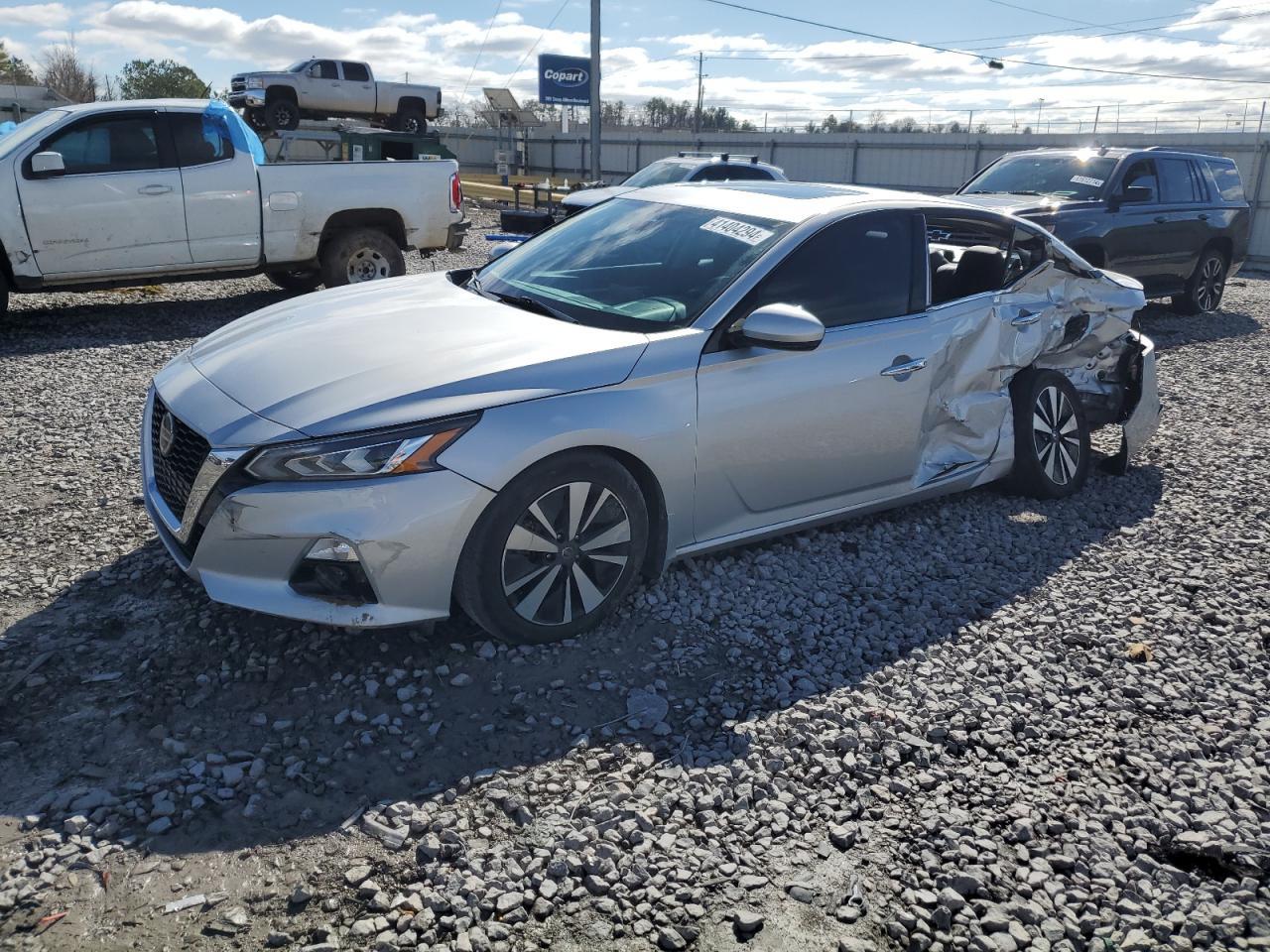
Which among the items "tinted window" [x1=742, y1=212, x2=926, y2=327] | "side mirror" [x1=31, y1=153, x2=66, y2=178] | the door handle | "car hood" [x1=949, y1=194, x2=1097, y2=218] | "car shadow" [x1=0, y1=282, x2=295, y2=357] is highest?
"side mirror" [x1=31, y1=153, x2=66, y2=178]

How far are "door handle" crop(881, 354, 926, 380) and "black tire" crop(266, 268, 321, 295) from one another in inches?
316

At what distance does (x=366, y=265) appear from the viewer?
34.9ft

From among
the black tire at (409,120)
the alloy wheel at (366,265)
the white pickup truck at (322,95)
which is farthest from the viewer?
the black tire at (409,120)

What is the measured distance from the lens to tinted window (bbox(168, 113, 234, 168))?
31.1 feet

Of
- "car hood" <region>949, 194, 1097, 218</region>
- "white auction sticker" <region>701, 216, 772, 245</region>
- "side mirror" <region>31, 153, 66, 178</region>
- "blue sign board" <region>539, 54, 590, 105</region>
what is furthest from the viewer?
"blue sign board" <region>539, 54, 590, 105</region>

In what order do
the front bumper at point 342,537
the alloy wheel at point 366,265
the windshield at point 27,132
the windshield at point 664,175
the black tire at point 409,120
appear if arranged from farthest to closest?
1. the black tire at point 409,120
2. the windshield at point 664,175
3. the alloy wheel at point 366,265
4. the windshield at point 27,132
5. the front bumper at point 342,537

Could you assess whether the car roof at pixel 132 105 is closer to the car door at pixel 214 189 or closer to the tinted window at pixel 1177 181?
the car door at pixel 214 189

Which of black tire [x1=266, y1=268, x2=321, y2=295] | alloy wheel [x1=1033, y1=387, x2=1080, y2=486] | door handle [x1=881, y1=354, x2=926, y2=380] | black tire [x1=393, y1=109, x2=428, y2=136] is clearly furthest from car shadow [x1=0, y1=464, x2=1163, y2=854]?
black tire [x1=393, y1=109, x2=428, y2=136]

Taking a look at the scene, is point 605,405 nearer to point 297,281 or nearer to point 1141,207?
point 297,281

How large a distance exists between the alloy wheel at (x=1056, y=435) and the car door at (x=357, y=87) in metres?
24.6

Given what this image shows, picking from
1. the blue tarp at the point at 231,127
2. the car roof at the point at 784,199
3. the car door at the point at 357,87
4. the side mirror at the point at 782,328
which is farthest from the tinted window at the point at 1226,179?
the car door at the point at 357,87

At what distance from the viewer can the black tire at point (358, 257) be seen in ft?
34.1

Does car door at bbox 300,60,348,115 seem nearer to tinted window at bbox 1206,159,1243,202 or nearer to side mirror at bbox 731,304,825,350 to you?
tinted window at bbox 1206,159,1243,202

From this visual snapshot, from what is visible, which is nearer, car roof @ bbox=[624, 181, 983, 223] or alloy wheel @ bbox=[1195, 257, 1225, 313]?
car roof @ bbox=[624, 181, 983, 223]
